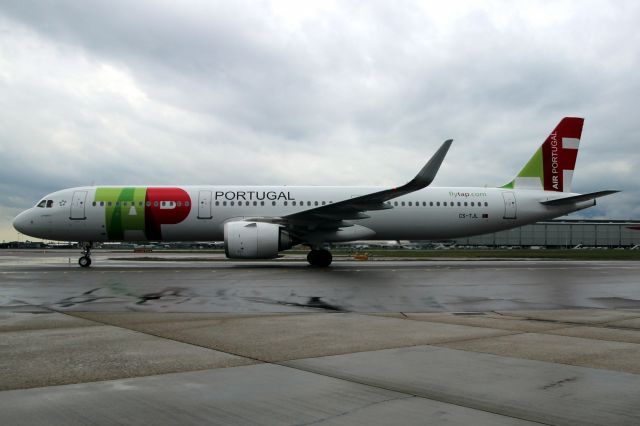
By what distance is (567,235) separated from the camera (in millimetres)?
90625

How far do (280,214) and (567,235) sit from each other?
273 ft

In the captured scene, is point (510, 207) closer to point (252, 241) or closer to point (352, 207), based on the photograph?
point (352, 207)

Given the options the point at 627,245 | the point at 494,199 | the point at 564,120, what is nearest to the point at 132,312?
the point at 494,199

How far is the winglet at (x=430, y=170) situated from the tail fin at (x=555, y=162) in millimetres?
7917

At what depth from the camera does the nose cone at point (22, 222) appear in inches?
824

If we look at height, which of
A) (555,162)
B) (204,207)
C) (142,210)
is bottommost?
(142,210)

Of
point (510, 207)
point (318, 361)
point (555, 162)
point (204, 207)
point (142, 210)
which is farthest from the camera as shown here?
point (555, 162)

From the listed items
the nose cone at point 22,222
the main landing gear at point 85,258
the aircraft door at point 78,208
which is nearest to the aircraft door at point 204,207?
the aircraft door at point 78,208

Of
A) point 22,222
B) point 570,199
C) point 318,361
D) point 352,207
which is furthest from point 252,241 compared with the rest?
point 570,199

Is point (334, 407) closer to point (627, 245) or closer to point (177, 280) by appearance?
point (177, 280)

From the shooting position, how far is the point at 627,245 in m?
92.4

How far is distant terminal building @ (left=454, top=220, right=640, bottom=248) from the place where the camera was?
88.5 m

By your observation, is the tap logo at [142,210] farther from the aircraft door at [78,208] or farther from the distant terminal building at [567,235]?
the distant terminal building at [567,235]

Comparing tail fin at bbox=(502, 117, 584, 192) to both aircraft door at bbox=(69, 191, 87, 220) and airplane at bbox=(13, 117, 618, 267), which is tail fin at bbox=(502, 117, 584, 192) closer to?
airplane at bbox=(13, 117, 618, 267)
